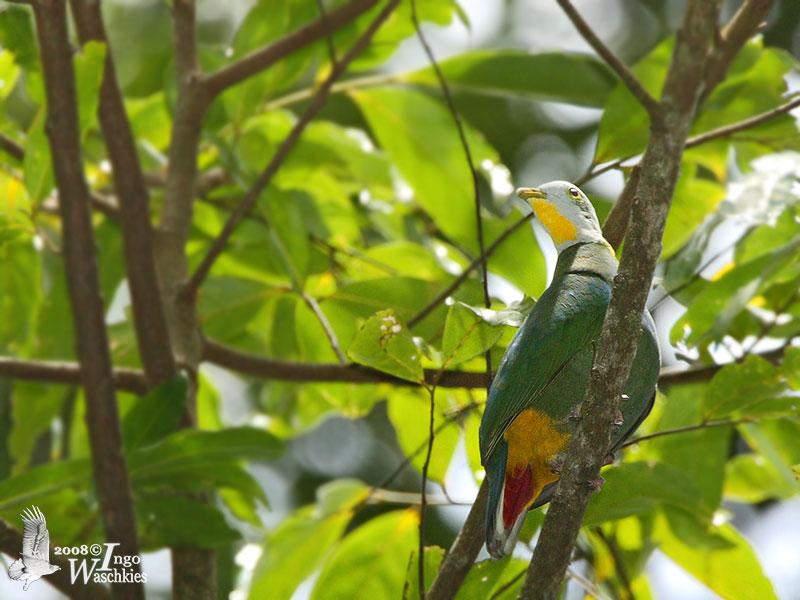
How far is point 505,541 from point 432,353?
0.87 ft

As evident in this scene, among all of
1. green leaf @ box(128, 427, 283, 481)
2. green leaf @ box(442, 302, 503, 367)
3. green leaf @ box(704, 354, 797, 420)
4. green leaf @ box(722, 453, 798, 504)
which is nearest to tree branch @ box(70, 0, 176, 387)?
green leaf @ box(128, 427, 283, 481)

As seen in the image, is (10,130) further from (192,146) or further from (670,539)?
(670,539)

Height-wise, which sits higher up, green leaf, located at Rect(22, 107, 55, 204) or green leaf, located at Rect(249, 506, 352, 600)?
green leaf, located at Rect(22, 107, 55, 204)

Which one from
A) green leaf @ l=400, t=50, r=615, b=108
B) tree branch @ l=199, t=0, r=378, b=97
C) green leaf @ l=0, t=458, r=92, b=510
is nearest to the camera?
green leaf @ l=0, t=458, r=92, b=510

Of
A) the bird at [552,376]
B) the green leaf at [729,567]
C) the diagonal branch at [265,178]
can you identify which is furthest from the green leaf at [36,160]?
the green leaf at [729,567]

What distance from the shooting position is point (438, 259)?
7.20 ft

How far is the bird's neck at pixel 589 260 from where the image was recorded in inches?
42.4

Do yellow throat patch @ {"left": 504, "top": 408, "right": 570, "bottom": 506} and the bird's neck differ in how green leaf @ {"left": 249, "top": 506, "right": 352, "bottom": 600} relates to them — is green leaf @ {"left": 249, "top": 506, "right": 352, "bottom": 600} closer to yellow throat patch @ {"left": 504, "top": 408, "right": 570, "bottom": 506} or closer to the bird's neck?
yellow throat patch @ {"left": 504, "top": 408, "right": 570, "bottom": 506}

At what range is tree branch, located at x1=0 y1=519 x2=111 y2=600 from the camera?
4.42 feet

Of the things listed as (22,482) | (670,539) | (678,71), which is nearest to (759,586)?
(670,539)

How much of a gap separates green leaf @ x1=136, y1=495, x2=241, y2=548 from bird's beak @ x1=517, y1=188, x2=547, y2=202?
0.91m

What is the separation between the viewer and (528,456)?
3.79 ft

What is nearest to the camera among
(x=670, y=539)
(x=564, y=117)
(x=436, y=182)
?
(x=670, y=539)

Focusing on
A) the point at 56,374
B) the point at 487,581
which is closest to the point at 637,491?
the point at 487,581
